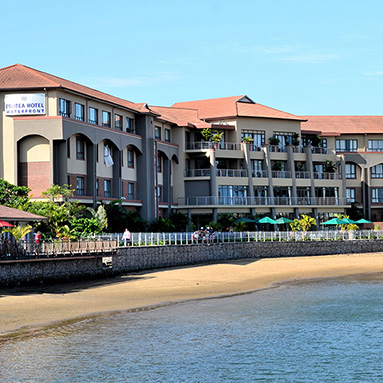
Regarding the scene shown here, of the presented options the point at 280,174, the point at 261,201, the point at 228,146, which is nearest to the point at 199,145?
the point at 228,146

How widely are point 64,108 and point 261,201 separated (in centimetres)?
2813

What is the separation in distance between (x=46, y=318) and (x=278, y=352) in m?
9.78

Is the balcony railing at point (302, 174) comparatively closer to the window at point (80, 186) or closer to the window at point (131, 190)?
the window at point (131, 190)

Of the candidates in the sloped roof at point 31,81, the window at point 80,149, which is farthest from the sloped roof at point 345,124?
the window at point 80,149

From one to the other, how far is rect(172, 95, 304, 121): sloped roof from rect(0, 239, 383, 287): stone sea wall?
68.4 ft

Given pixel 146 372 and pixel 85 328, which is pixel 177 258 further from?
pixel 146 372

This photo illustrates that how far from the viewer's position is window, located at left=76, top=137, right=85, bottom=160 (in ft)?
195

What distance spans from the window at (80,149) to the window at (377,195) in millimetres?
43484

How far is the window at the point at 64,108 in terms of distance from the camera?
57750 millimetres

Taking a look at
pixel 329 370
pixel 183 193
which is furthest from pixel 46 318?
pixel 183 193

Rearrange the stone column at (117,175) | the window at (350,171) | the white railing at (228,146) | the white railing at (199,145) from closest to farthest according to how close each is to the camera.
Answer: the stone column at (117,175), the white railing at (199,145), the white railing at (228,146), the window at (350,171)

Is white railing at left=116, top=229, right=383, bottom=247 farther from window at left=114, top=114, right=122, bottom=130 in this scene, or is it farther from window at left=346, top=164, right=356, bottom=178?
window at left=346, top=164, right=356, bottom=178

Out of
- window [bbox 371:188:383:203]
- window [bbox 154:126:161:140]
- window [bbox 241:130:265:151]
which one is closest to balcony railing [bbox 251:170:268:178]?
window [bbox 241:130:265:151]

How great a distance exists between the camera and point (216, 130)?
79.8 meters
